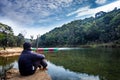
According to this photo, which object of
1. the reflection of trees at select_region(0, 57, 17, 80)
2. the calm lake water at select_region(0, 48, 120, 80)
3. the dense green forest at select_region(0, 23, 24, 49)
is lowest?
the calm lake water at select_region(0, 48, 120, 80)

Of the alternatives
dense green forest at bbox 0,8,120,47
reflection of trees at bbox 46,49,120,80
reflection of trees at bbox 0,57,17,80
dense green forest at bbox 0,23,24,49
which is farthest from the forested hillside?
reflection of trees at bbox 0,57,17,80

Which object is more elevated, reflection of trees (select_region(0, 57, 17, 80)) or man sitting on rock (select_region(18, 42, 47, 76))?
man sitting on rock (select_region(18, 42, 47, 76))

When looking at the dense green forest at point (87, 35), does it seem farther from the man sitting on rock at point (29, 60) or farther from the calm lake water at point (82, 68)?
the man sitting on rock at point (29, 60)

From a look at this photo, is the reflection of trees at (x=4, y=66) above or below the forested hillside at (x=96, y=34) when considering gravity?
below

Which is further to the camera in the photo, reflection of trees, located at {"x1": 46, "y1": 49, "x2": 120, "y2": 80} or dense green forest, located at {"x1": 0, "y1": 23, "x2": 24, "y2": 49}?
dense green forest, located at {"x1": 0, "y1": 23, "x2": 24, "y2": 49}

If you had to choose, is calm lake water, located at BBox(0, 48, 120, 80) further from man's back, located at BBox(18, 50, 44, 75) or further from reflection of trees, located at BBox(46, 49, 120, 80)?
man's back, located at BBox(18, 50, 44, 75)

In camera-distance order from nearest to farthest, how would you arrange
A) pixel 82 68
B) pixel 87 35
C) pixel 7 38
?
pixel 82 68
pixel 7 38
pixel 87 35

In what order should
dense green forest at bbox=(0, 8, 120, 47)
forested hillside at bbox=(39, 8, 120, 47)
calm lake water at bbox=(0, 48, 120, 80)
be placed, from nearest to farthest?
1. calm lake water at bbox=(0, 48, 120, 80)
2. dense green forest at bbox=(0, 8, 120, 47)
3. forested hillside at bbox=(39, 8, 120, 47)

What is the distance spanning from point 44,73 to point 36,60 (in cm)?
87

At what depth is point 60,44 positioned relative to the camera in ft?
632

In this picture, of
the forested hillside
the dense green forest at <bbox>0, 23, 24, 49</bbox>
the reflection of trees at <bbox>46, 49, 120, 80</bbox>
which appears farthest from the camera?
the forested hillside

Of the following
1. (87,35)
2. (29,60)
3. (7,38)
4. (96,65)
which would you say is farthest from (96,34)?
(29,60)

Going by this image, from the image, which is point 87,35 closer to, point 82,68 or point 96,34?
point 96,34

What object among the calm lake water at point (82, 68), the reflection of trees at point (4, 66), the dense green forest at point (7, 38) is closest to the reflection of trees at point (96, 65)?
the calm lake water at point (82, 68)
